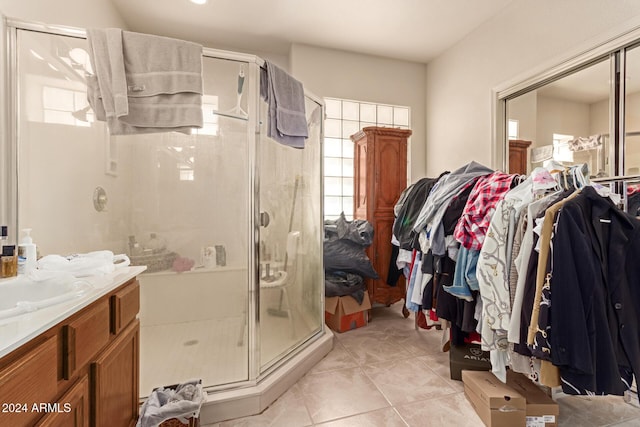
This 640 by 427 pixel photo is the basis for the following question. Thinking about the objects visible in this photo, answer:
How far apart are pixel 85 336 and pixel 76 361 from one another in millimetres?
72

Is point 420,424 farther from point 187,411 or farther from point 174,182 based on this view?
point 174,182

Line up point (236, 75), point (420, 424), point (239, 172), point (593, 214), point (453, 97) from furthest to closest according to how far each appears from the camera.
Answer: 1. point (453, 97)
2. point (239, 172)
3. point (236, 75)
4. point (420, 424)
5. point (593, 214)

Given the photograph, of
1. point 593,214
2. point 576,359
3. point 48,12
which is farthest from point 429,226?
point 48,12

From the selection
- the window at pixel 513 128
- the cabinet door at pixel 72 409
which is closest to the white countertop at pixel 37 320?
the cabinet door at pixel 72 409

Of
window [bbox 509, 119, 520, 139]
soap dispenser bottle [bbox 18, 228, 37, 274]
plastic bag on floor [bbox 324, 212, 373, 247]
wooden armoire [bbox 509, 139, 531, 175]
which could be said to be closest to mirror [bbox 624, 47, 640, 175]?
wooden armoire [bbox 509, 139, 531, 175]

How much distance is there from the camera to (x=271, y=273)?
2133 millimetres

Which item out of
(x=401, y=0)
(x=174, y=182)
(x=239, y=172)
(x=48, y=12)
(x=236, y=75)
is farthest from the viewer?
(x=401, y=0)

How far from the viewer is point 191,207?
236cm

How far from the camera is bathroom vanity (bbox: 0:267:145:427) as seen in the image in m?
0.65

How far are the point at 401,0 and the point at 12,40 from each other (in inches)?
107

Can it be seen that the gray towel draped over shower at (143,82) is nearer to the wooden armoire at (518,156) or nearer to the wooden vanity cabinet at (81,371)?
the wooden vanity cabinet at (81,371)

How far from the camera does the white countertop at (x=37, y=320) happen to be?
63 cm

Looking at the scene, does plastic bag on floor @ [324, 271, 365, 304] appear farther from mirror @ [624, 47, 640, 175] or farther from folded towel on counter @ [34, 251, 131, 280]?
mirror @ [624, 47, 640, 175]

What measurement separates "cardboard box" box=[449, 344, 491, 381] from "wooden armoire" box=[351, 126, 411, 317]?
3.67 feet
